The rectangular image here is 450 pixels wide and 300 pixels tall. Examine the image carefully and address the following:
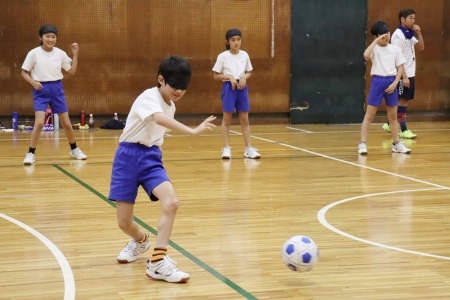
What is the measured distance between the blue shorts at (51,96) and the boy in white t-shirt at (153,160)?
17.2ft

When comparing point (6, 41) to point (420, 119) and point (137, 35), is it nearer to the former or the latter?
point (137, 35)

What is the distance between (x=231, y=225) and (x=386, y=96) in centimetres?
493

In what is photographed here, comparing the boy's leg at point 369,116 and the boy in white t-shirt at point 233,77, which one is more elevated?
the boy in white t-shirt at point 233,77

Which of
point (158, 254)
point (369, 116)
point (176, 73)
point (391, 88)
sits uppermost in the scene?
point (176, 73)

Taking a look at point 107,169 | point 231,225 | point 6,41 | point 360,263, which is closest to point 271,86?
point 6,41

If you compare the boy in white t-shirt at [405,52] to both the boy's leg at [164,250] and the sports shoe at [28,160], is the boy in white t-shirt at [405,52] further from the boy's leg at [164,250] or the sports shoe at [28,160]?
the boy's leg at [164,250]

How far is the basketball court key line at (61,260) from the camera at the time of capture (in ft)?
15.7

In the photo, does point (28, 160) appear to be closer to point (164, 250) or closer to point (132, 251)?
point (132, 251)

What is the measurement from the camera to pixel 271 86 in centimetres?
1584

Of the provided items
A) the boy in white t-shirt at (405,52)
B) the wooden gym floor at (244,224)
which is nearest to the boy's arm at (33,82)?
the wooden gym floor at (244,224)

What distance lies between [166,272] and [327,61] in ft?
37.6

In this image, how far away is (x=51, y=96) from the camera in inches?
405

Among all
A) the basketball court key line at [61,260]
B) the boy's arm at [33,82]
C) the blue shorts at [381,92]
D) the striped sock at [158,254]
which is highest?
the boy's arm at [33,82]

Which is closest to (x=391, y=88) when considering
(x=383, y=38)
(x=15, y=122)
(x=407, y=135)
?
(x=383, y=38)
